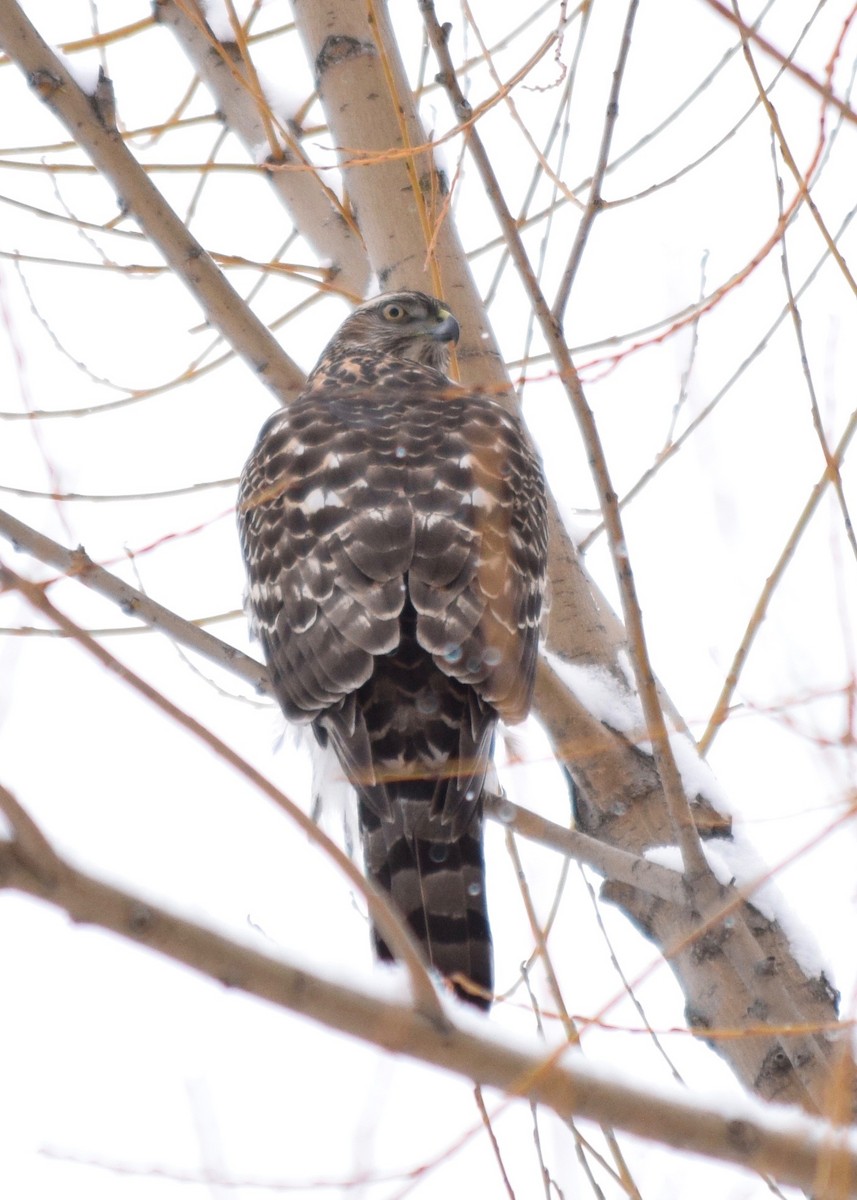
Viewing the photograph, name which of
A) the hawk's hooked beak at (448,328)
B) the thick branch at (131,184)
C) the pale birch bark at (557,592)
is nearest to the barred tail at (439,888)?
the pale birch bark at (557,592)

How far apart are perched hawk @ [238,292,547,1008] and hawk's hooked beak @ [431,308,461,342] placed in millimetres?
348

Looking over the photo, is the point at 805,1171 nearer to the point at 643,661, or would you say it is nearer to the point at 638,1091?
the point at 638,1091

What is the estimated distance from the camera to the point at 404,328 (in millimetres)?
5180

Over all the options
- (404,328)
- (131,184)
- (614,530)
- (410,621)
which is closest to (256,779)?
(614,530)

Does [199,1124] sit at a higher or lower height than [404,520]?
lower

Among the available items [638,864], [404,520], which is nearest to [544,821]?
[638,864]

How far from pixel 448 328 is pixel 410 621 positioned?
121 cm

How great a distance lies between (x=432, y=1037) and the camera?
1.60 metres

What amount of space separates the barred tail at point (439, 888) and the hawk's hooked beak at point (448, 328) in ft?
5.07

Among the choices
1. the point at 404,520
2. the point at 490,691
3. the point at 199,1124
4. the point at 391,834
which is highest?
the point at 404,520

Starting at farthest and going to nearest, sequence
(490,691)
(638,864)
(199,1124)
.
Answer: (490,691)
(638,864)
(199,1124)

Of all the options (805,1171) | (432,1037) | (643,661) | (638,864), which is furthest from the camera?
(638,864)

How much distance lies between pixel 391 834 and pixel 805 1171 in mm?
1848

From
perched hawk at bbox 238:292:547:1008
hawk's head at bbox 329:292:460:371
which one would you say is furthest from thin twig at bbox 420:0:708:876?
hawk's head at bbox 329:292:460:371
